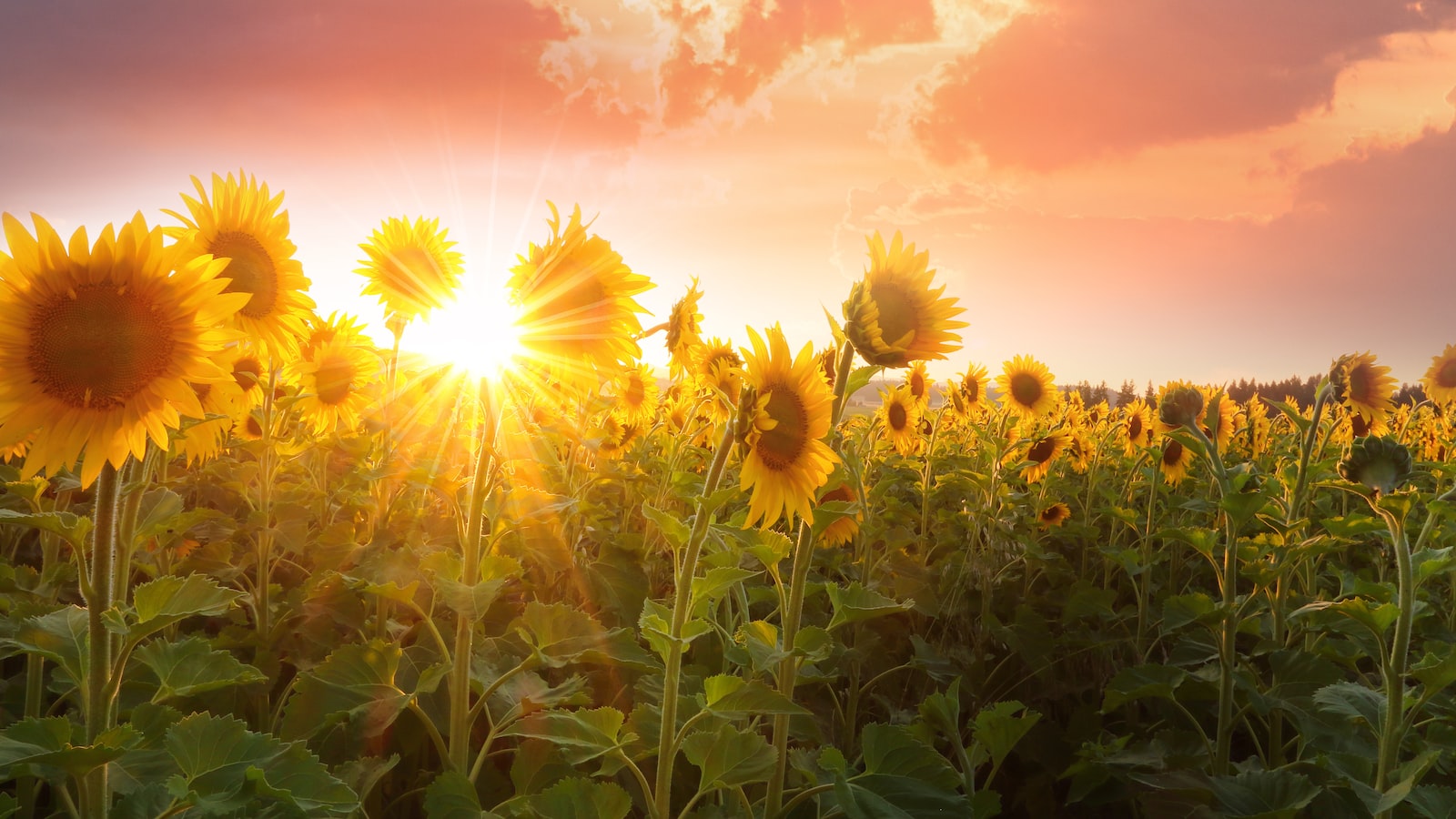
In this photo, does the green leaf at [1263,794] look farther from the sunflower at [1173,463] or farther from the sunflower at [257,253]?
the sunflower at [1173,463]

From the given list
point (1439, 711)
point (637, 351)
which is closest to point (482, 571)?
point (637, 351)

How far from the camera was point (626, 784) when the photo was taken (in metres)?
3.27

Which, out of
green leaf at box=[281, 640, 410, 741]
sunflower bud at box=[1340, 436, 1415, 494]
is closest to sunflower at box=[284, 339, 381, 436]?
green leaf at box=[281, 640, 410, 741]

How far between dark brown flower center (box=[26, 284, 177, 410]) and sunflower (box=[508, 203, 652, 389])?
1.31m

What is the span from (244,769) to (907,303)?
235cm

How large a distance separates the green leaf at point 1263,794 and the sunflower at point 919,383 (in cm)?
587

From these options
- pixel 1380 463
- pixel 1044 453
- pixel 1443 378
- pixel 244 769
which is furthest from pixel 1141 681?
pixel 1443 378

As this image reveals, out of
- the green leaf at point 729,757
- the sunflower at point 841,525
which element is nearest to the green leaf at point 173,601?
the green leaf at point 729,757

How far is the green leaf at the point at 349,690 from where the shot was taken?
248 centimetres

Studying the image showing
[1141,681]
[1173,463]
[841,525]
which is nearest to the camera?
[1141,681]

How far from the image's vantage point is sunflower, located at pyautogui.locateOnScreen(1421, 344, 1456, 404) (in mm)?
7926

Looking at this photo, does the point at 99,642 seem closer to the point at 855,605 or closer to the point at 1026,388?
the point at 855,605

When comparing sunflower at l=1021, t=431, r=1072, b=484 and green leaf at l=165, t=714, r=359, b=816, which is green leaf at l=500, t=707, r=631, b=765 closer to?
green leaf at l=165, t=714, r=359, b=816

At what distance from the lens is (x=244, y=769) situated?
6.19 feet
